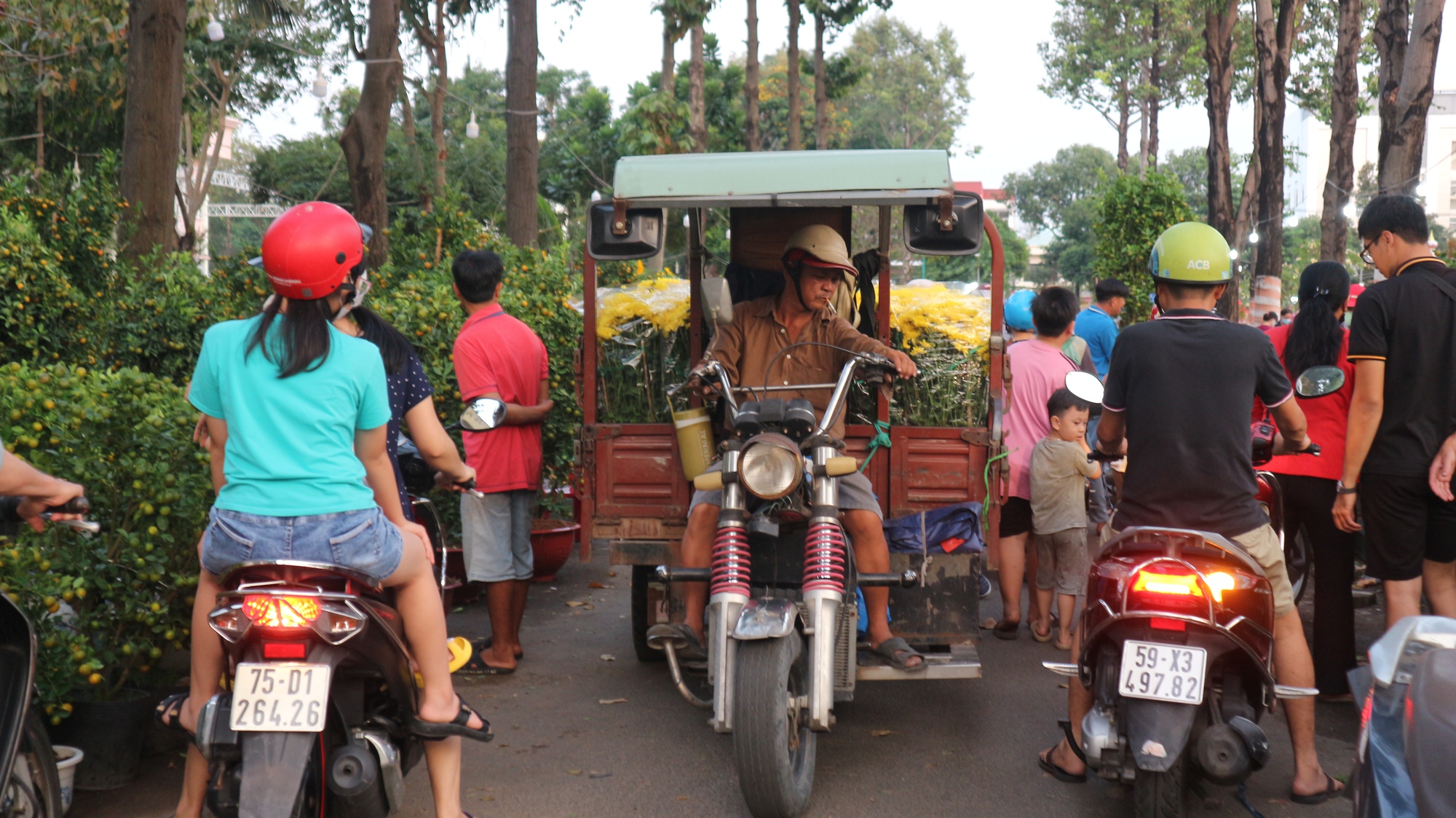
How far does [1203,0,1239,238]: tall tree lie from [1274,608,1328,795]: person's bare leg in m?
19.9

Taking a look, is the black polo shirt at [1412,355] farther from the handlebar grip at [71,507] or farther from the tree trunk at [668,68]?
the tree trunk at [668,68]

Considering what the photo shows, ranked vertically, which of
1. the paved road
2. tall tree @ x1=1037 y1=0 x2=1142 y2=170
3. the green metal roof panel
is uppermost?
tall tree @ x1=1037 y1=0 x2=1142 y2=170

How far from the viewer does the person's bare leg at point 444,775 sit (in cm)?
381

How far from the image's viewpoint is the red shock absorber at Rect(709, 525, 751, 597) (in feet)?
14.2

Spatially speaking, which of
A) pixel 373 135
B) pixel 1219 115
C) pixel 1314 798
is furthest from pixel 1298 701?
pixel 1219 115

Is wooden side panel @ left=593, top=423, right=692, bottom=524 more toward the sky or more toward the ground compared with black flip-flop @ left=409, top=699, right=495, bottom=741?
more toward the sky

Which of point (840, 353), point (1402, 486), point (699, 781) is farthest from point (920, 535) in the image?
point (1402, 486)

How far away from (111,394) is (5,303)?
4932 mm

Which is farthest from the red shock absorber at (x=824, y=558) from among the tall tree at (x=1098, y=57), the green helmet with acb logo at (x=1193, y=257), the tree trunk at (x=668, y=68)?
the tall tree at (x=1098, y=57)

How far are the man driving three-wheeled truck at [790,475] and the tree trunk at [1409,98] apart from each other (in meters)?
8.86

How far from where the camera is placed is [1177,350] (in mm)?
4062

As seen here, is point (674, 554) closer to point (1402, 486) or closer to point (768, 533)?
point (768, 533)

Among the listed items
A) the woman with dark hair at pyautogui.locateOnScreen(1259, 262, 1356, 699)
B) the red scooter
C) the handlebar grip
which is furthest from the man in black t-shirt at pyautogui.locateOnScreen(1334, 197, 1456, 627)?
the handlebar grip

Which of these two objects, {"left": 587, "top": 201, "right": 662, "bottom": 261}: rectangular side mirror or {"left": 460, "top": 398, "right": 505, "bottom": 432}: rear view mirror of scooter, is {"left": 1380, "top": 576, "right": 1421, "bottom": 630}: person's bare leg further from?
{"left": 460, "top": 398, "right": 505, "bottom": 432}: rear view mirror of scooter
